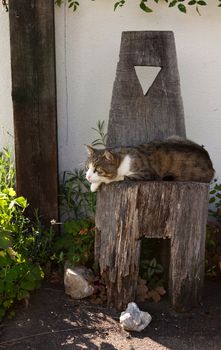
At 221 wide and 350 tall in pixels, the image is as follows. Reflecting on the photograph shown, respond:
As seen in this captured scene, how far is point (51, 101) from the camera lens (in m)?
3.51

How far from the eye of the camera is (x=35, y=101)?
3.49m

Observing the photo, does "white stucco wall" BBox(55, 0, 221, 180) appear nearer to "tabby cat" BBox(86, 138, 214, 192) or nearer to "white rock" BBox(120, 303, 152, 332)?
"tabby cat" BBox(86, 138, 214, 192)

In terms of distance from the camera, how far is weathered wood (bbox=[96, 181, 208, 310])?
9.46 ft

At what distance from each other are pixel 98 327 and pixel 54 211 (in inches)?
43.6

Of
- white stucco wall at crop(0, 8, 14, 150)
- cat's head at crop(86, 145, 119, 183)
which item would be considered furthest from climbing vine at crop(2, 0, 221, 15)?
cat's head at crop(86, 145, 119, 183)

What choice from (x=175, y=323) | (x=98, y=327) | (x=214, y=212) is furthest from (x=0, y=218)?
(x=214, y=212)

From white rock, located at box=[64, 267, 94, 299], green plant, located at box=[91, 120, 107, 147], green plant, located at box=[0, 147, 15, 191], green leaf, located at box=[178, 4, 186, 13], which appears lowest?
white rock, located at box=[64, 267, 94, 299]

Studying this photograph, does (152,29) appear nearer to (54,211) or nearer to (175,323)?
(54,211)

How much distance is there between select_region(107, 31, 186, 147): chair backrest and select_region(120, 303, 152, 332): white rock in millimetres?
1214

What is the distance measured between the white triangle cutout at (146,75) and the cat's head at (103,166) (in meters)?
0.92

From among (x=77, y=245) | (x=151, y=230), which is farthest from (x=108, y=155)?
(x=77, y=245)

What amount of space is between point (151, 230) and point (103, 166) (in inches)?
20.5

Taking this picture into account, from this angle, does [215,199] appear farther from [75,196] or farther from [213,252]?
[75,196]

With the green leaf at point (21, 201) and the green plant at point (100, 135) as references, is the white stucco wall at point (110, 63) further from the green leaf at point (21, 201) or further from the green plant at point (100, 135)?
the green leaf at point (21, 201)
